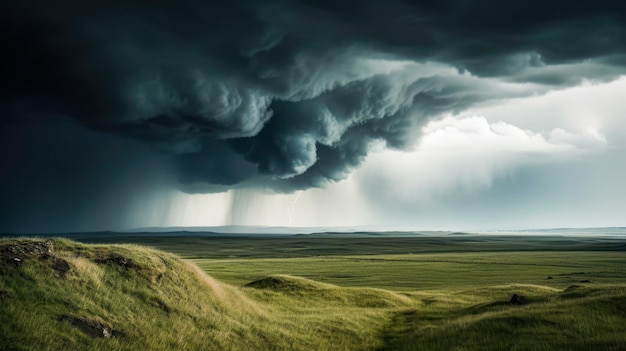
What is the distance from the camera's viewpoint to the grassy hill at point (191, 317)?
23.2m

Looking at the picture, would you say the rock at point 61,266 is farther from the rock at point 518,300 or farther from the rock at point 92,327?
the rock at point 518,300

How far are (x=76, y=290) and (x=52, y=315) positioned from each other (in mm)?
3798

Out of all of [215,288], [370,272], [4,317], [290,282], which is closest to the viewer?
[4,317]

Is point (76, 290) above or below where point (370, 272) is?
above

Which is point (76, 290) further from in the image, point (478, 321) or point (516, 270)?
point (516, 270)

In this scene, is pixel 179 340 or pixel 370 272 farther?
pixel 370 272

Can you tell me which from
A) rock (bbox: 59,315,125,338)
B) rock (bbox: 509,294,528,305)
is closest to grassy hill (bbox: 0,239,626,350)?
rock (bbox: 59,315,125,338)

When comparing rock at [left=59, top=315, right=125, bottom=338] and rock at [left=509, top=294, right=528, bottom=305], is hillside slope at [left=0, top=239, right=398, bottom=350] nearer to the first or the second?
rock at [left=59, top=315, right=125, bottom=338]

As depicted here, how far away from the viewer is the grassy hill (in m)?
23.2

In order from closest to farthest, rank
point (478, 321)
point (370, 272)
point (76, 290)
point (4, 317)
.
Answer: point (4, 317) → point (76, 290) → point (478, 321) → point (370, 272)

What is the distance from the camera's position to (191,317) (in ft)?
102

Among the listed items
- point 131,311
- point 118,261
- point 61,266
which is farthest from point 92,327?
point 118,261

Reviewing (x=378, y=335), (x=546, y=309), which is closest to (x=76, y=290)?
(x=378, y=335)

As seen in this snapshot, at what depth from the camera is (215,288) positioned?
128 ft
